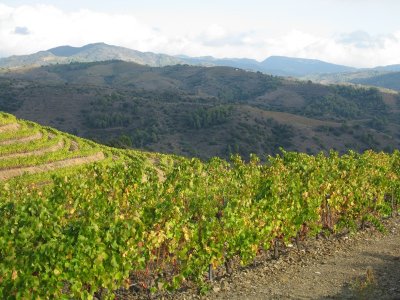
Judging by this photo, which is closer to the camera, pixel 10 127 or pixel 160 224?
pixel 160 224

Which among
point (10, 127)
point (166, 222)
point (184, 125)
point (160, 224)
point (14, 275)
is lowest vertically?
point (184, 125)

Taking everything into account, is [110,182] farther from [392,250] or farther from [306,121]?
[306,121]

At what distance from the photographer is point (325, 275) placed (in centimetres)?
1867

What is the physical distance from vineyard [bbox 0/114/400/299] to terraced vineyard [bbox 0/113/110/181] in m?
17.0

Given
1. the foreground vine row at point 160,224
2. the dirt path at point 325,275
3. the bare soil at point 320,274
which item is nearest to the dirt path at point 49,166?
the foreground vine row at point 160,224

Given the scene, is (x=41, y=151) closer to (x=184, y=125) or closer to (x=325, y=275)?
(x=325, y=275)

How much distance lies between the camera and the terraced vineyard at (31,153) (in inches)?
1676

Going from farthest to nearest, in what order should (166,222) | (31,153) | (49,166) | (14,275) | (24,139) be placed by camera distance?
(24,139) → (31,153) → (49,166) → (166,222) → (14,275)

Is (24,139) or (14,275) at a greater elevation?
(14,275)

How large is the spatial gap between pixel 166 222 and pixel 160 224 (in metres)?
1.00

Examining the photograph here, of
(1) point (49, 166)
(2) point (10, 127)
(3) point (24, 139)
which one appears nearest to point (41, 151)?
(3) point (24, 139)

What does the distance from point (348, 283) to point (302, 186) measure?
256 inches

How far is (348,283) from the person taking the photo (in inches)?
696

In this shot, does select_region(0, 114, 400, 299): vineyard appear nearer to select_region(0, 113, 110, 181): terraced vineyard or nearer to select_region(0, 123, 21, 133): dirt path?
select_region(0, 113, 110, 181): terraced vineyard
